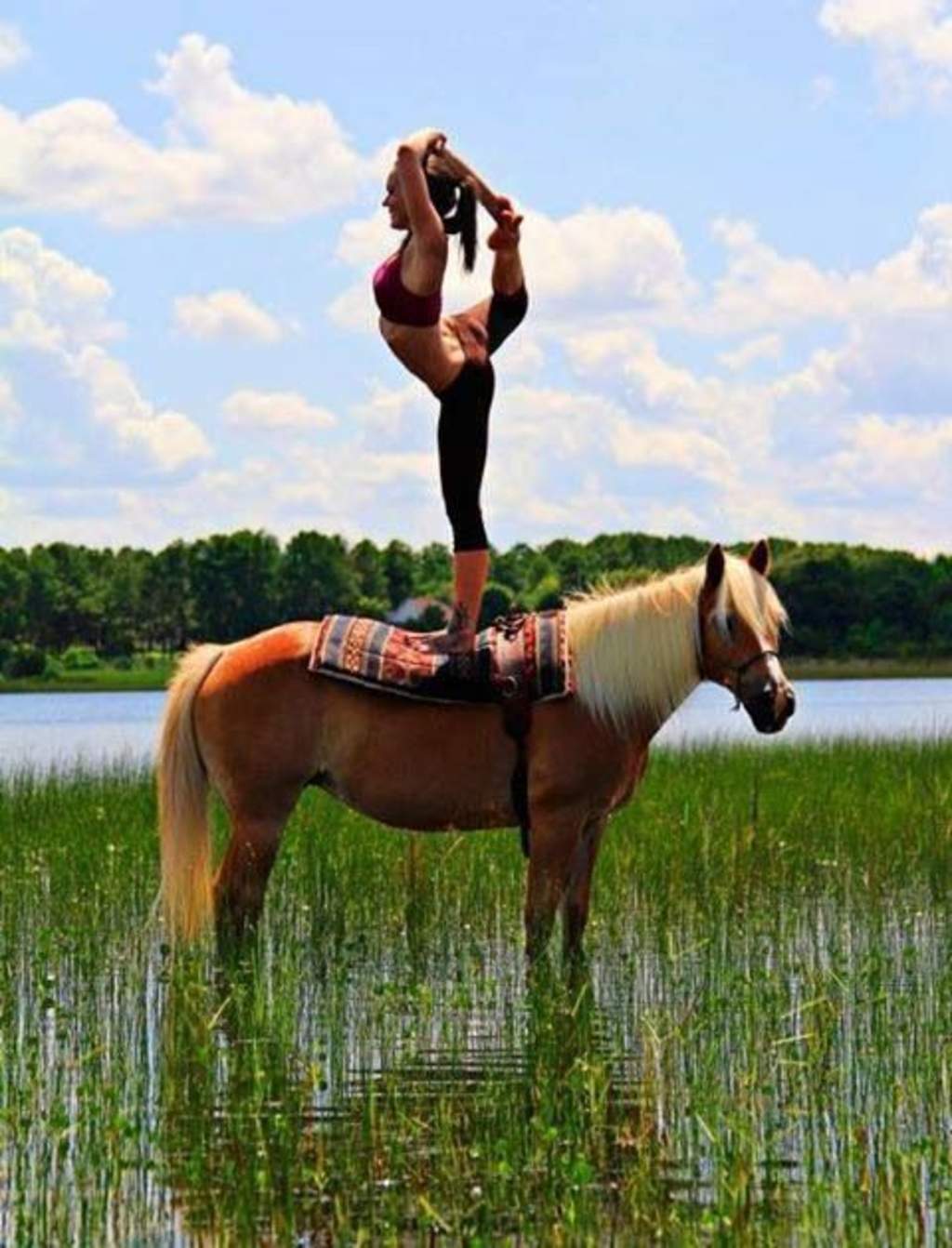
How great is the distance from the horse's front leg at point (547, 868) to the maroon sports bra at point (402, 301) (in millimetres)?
1910

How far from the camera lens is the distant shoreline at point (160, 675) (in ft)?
287

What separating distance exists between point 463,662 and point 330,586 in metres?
90.3

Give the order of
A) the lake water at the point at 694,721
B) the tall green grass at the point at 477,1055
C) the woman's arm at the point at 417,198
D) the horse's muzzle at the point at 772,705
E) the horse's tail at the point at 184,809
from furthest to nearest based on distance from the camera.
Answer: the lake water at the point at 694,721
the horse's tail at the point at 184,809
the horse's muzzle at the point at 772,705
the woman's arm at the point at 417,198
the tall green grass at the point at 477,1055

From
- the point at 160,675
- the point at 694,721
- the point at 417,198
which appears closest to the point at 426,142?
the point at 417,198

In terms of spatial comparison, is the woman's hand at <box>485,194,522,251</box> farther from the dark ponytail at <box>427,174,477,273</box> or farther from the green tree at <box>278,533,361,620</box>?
the green tree at <box>278,533,361,620</box>

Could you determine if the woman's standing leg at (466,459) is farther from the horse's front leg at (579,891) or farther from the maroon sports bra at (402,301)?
the horse's front leg at (579,891)

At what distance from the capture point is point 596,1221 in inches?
206

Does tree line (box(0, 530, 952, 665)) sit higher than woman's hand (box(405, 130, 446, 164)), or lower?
higher

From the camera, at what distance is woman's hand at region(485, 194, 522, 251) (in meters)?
7.70

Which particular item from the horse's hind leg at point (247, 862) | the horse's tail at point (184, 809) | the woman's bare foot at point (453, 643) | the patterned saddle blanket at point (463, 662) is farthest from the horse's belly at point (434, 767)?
the horse's tail at point (184, 809)

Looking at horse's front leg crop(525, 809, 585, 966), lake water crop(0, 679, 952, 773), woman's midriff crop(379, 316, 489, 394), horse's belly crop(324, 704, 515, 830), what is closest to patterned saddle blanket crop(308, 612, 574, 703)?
horse's belly crop(324, 704, 515, 830)

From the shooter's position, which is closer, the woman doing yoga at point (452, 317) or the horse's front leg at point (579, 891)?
the woman doing yoga at point (452, 317)

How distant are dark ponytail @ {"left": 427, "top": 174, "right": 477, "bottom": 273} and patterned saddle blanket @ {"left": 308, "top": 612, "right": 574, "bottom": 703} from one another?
1.45 metres

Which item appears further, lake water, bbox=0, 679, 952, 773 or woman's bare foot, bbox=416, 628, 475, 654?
lake water, bbox=0, 679, 952, 773
